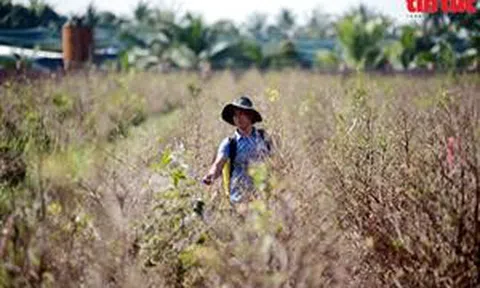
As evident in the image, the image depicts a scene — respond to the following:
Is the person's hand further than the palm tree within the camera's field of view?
No

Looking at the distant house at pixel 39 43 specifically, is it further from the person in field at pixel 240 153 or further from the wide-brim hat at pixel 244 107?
the person in field at pixel 240 153

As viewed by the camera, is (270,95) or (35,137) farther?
(35,137)

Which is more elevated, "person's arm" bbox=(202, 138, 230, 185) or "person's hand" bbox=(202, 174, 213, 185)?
"person's arm" bbox=(202, 138, 230, 185)

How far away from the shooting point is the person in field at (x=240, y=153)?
5410mm

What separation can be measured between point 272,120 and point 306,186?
1202 mm

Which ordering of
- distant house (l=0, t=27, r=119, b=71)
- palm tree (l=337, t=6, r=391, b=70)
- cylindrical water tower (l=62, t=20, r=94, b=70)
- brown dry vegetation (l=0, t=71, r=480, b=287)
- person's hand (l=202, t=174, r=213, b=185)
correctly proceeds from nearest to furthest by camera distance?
brown dry vegetation (l=0, t=71, r=480, b=287) < person's hand (l=202, t=174, r=213, b=185) < cylindrical water tower (l=62, t=20, r=94, b=70) < palm tree (l=337, t=6, r=391, b=70) < distant house (l=0, t=27, r=119, b=71)

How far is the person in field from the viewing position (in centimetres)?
541

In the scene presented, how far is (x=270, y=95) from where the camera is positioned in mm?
6016

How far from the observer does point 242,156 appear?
18.5 feet

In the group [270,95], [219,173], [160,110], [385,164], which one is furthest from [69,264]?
[160,110]

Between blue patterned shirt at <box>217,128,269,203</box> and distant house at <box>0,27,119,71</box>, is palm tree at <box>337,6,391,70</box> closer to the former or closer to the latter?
distant house at <box>0,27,119,71</box>

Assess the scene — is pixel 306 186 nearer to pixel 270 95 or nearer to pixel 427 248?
pixel 427 248

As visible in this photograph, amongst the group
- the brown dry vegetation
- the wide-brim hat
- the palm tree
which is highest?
the palm tree

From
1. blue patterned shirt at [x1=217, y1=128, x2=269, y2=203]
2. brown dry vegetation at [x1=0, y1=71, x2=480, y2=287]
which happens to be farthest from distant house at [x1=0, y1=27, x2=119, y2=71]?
brown dry vegetation at [x1=0, y1=71, x2=480, y2=287]
